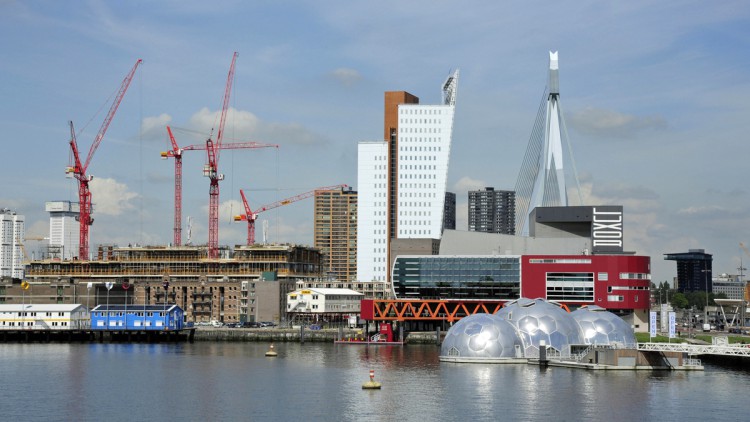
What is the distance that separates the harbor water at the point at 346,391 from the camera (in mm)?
73062

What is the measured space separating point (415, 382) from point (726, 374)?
33278 millimetres

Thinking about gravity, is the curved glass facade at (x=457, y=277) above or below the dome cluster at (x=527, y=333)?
above

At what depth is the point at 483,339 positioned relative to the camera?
4333 inches

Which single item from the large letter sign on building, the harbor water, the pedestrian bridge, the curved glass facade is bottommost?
the harbor water

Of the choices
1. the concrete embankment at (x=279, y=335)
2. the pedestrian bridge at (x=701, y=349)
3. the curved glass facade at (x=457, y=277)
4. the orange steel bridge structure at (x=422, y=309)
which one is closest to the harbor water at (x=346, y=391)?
the pedestrian bridge at (x=701, y=349)

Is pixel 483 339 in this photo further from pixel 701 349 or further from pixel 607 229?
pixel 607 229

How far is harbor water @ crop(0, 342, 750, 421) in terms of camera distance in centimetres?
7306

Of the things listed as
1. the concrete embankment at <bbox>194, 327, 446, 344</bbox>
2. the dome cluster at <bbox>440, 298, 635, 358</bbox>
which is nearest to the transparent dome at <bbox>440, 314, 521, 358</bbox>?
the dome cluster at <bbox>440, 298, 635, 358</bbox>

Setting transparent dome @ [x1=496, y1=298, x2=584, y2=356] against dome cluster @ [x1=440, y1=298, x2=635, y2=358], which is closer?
dome cluster @ [x1=440, y1=298, x2=635, y2=358]

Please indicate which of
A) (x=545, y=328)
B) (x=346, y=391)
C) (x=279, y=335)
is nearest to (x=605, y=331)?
(x=545, y=328)

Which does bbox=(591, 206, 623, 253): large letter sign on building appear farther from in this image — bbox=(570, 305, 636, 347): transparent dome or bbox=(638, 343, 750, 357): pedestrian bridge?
bbox=(638, 343, 750, 357): pedestrian bridge

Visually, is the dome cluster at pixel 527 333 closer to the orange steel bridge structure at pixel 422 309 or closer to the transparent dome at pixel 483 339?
the transparent dome at pixel 483 339

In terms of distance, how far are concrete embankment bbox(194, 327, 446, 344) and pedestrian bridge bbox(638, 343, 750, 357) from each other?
5899 centimetres

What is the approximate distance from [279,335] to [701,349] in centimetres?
8109
